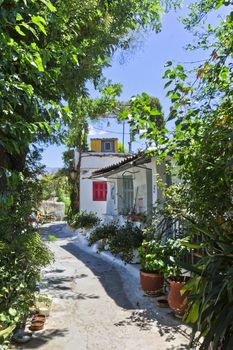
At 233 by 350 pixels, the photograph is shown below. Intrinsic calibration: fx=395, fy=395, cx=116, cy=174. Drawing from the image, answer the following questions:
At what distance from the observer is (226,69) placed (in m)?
3.95

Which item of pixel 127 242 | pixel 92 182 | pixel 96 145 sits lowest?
pixel 127 242

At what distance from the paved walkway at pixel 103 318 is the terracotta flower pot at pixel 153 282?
0.20 meters

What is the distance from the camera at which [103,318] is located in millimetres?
6656

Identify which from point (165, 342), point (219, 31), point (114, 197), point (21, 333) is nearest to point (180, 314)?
point (165, 342)

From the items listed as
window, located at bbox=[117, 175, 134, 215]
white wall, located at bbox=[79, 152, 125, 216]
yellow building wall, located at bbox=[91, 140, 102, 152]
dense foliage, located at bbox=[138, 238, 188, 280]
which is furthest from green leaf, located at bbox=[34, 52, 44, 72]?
yellow building wall, located at bbox=[91, 140, 102, 152]

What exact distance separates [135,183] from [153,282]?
7.76 m

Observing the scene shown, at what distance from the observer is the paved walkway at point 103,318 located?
5.50 metres

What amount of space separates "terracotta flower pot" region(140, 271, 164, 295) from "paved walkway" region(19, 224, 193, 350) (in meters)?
0.20

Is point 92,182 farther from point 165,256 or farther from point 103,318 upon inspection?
A: point 103,318

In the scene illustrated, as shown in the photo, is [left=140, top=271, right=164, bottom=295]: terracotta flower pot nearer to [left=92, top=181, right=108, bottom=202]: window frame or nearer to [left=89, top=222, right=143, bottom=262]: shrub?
[left=89, top=222, right=143, bottom=262]: shrub

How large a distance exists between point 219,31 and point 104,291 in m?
6.25

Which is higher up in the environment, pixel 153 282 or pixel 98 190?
pixel 98 190

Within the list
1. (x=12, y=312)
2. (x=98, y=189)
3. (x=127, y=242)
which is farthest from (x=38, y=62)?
(x=98, y=189)

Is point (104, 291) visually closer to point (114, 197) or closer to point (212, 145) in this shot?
point (212, 145)
